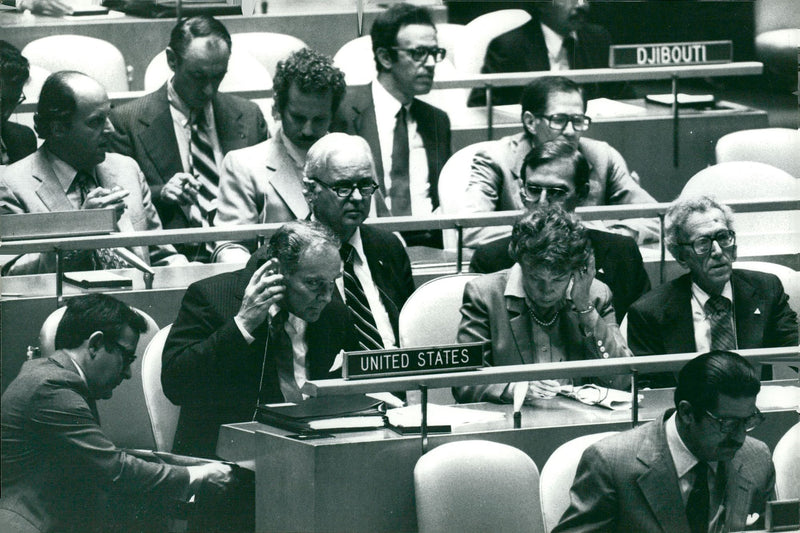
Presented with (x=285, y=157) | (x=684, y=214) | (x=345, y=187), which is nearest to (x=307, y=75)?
(x=285, y=157)

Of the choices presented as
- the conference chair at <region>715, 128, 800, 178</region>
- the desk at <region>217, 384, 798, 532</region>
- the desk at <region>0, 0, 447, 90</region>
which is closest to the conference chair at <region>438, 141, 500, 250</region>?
the desk at <region>0, 0, 447, 90</region>

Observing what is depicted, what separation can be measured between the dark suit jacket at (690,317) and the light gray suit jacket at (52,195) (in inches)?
43.8

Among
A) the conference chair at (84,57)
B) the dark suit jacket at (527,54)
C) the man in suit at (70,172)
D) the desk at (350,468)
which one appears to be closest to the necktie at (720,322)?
the desk at (350,468)

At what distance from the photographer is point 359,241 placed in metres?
3.18

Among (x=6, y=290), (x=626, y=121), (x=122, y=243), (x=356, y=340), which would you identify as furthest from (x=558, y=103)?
(x=6, y=290)

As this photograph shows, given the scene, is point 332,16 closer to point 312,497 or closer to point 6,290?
point 6,290

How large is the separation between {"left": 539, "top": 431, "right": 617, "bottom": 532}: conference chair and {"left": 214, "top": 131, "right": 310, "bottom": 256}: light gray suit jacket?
3.33 ft

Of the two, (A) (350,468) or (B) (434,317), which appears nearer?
(A) (350,468)

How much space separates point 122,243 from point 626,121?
67.7 inches

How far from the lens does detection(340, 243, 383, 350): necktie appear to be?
3.13m

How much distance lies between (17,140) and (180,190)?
0.41 m

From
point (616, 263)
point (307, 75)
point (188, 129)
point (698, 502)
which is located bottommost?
point (698, 502)

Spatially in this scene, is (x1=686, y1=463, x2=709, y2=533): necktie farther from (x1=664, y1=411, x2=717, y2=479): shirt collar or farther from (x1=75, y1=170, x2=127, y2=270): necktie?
(x1=75, y1=170, x2=127, y2=270): necktie

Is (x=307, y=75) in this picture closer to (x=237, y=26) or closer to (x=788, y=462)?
(x=237, y=26)
